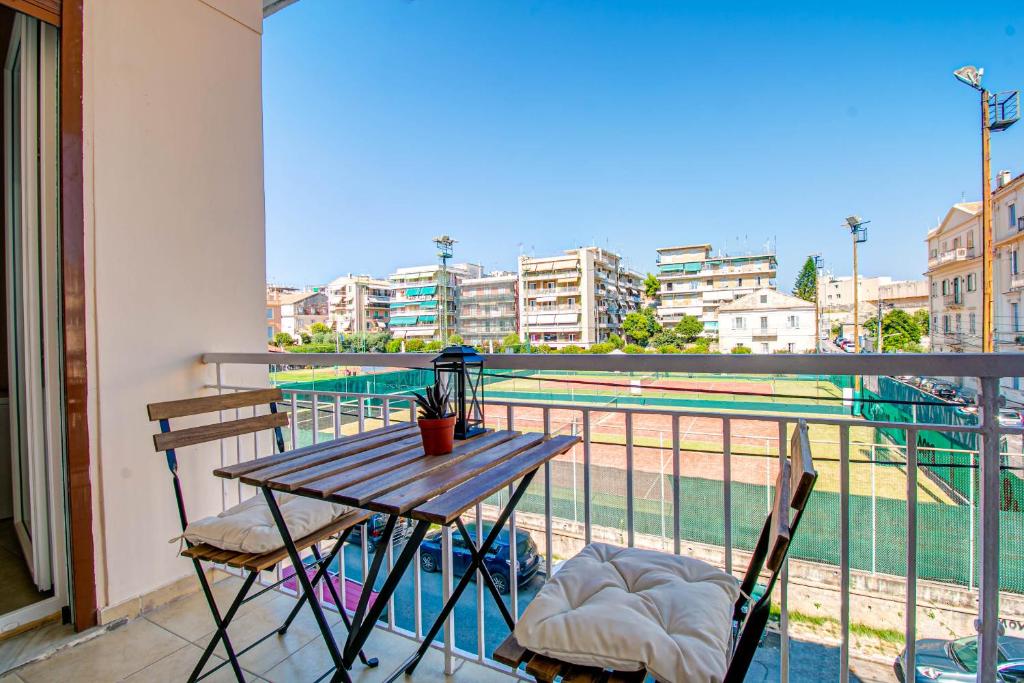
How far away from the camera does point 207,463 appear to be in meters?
2.56

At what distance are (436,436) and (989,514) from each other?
1293 mm

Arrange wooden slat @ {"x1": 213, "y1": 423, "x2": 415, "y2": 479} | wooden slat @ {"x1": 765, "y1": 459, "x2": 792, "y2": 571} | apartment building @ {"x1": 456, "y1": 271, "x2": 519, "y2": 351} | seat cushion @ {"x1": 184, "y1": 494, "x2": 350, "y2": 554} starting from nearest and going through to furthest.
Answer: wooden slat @ {"x1": 765, "y1": 459, "x2": 792, "y2": 571}, wooden slat @ {"x1": 213, "y1": 423, "x2": 415, "y2": 479}, seat cushion @ {"x1": 184, "y1": 494, "x2": 350, "y2": 554}, apartment building @ {"x1": 456, "y1": 271, "x2": 519, "y2": 351}

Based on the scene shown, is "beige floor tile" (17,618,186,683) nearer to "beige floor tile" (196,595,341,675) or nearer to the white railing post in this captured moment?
"beige floor tile" (196,595,341,675)

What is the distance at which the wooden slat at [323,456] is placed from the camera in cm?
123

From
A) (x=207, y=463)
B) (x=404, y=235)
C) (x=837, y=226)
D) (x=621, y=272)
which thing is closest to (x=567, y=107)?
(x=621, y=272)

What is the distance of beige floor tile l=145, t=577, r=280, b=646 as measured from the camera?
2070 millimetres

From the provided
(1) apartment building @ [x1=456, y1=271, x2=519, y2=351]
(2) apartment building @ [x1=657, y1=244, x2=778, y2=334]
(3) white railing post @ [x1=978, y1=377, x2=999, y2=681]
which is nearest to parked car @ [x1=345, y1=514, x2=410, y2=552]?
(3) white railing post @ [x1=978, y1=377, x2=999, y2=681]

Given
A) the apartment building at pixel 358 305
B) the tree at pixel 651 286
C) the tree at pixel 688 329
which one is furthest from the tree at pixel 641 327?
the apartment building at pixel 358 305

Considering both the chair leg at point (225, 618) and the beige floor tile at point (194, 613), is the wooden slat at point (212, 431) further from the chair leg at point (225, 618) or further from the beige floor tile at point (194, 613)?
the beige floor tile at point (194, 613)

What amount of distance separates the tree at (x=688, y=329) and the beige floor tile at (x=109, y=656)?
3065 cm

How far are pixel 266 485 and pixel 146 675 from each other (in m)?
1.33

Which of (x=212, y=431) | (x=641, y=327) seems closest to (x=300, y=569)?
(x=212, y=431)

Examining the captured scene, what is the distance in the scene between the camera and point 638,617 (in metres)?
0.92

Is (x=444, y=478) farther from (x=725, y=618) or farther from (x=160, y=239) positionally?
(x=160, y=239)
